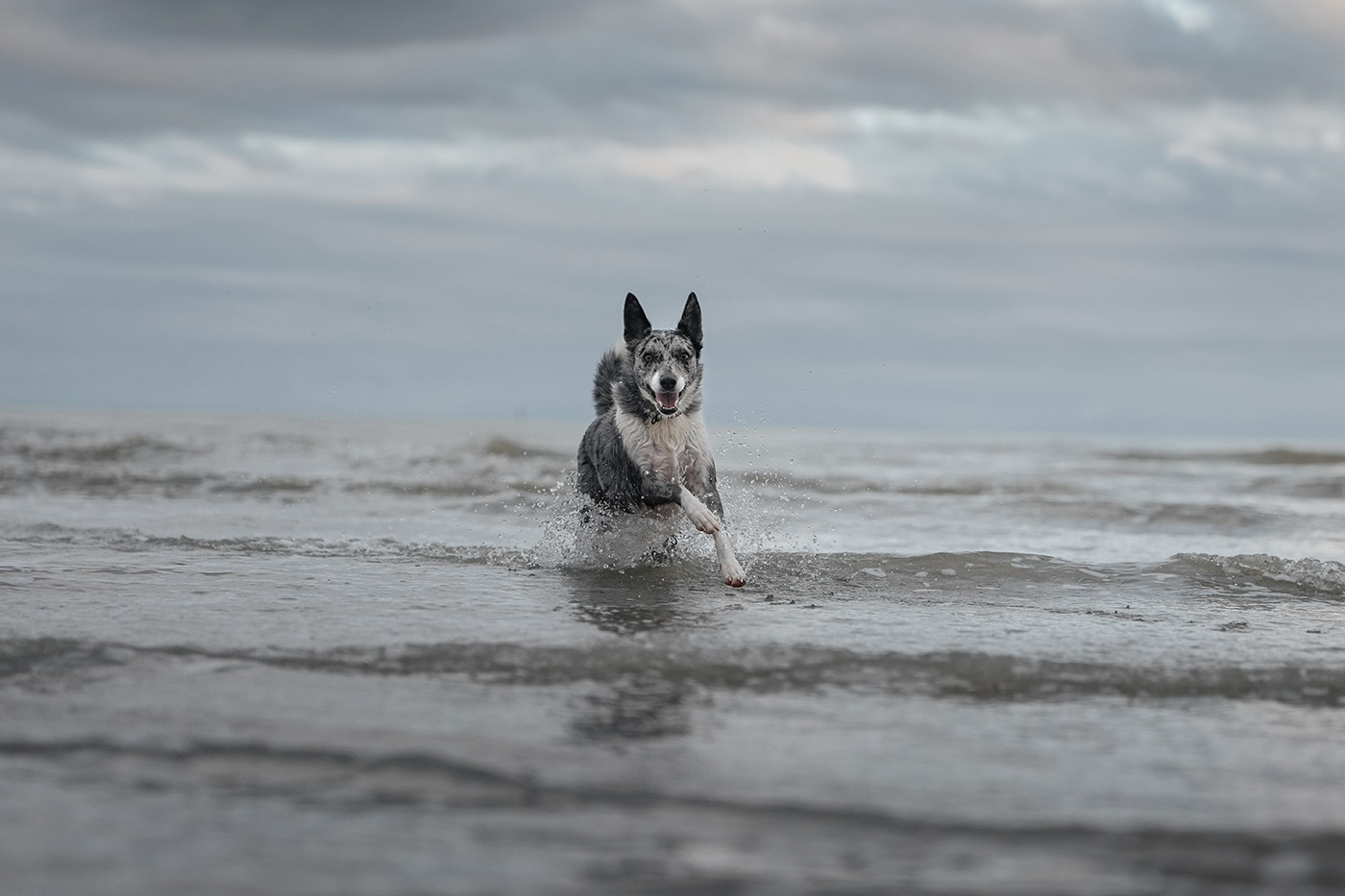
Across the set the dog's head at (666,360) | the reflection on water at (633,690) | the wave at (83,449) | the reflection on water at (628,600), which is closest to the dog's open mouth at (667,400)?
the dog's head at (666,360)

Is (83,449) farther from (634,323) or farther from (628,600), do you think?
(628,600)

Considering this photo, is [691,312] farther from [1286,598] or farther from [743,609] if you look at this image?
[1286,598]

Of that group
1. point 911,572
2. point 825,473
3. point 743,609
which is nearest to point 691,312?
point 911,572

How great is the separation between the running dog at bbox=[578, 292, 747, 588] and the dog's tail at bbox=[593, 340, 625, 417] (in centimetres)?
30

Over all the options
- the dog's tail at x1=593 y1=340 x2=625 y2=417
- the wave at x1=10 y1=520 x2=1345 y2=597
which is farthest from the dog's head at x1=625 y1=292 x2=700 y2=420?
the wave at x1=10 y1=520 x2=1345 y2=597

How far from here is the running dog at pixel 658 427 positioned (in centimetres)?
840

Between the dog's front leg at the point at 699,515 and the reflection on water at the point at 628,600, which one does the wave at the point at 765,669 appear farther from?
the dog's front leg at the point at 699,515

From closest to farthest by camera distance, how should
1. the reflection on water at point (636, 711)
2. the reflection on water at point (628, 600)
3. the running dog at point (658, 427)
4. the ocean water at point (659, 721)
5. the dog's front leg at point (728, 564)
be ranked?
the ocean water at point (659, 721), the reflection on water at point (636, 711), the reflection on water at point (628, 600), the dog's front leg at point (728, 564), the running dog at point (658, 427)

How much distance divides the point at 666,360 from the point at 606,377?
1327mm

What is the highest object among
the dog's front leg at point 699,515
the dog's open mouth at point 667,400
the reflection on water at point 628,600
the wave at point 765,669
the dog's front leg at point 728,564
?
the dog's open mouth at point 667,400

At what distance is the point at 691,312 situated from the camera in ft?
29.2

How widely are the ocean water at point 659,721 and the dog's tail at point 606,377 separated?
130cm

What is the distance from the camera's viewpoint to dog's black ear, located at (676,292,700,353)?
8.86 meters

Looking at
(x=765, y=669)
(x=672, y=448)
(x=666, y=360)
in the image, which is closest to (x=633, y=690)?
(x=765, y=669)
